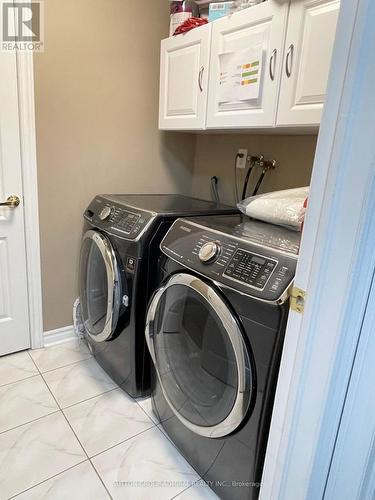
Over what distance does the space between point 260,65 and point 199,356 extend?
1.18 meters

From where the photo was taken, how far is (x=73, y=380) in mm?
1841

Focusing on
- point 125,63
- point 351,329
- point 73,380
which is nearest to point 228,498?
point 351,329

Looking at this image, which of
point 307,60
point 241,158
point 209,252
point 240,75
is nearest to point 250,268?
point 209,252

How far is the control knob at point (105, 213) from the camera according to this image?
5.65 feet

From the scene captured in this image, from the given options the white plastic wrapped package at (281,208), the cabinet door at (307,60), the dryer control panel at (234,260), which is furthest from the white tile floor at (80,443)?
the cabinet door at (307,60)

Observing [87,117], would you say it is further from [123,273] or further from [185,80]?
[123,273]

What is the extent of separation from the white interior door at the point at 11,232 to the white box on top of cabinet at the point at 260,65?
2.80 ft

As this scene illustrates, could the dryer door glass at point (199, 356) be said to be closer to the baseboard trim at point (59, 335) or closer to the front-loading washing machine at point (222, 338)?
the front-loading washing machine at point (222, 338)

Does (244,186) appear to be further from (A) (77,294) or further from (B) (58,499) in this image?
(B) (58,499)

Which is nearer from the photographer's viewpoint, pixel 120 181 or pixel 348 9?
pixel 348 9

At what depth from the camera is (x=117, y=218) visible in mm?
1647

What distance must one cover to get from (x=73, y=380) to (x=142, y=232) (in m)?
0.97

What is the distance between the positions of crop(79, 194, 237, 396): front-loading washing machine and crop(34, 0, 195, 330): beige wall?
0.70ft

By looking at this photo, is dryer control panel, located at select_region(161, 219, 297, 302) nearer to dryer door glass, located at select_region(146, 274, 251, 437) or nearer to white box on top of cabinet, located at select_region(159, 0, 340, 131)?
dryer door glass, located at select_region(146, 274, 251, 437)
